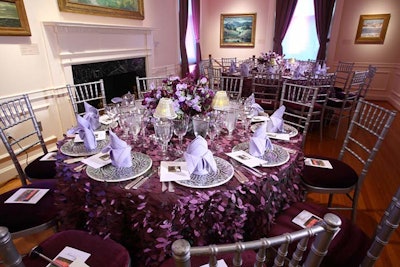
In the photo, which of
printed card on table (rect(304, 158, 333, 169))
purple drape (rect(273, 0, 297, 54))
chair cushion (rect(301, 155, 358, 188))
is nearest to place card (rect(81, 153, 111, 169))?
chair cushion (rect(301, 155, 358, 188))

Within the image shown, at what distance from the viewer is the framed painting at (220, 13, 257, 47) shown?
6660 mm

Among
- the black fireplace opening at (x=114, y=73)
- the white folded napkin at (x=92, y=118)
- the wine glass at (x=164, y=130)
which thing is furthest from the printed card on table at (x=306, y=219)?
the black fireplace opening at (x=114, y=73)

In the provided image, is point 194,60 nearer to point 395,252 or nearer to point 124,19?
point 124,19

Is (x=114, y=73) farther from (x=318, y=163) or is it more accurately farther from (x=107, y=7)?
(x=318, y=163)

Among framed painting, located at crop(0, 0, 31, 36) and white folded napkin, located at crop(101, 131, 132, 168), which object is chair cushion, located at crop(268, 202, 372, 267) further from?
framed painting, located at crop(0, 0, 31, 36)

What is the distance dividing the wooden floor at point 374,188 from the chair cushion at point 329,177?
616 millimetres

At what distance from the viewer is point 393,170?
9.61 ft

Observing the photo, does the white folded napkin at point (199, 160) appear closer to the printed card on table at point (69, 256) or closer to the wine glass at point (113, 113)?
the printed card on table at point (69, 256)

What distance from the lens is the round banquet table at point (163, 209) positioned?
1068mm

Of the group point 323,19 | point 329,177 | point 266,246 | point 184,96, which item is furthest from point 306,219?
point 323,19

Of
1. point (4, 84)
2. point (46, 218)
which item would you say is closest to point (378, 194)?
point (46, 218)

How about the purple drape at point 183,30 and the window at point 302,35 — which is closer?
the purple drape at point 183,30

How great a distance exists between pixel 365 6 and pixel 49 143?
6.96 m

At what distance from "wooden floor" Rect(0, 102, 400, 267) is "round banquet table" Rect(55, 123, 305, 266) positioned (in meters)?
1.03
